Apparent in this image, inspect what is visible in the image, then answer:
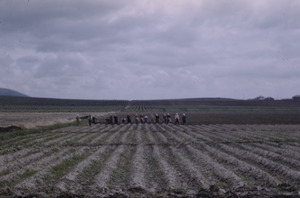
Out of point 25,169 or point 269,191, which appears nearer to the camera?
point 269,191

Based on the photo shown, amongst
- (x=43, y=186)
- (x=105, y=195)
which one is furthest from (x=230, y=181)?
(x=43, y=186)

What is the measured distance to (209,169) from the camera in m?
10.2

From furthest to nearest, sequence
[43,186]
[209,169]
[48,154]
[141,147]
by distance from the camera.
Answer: [141,147] < [48,154] < [209,169] < [43,186]

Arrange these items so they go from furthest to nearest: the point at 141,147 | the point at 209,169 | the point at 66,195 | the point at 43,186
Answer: the point at 141,147, the point at 209,169, the point at 43,186, the point at 66,195

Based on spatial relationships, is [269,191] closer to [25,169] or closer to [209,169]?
Answer: [209,169]

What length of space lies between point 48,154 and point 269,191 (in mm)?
9101

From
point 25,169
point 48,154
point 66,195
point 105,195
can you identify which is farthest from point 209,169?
point 48,154

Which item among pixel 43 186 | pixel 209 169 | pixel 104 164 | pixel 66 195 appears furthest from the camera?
pixel 104 164

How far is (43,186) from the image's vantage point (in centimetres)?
813

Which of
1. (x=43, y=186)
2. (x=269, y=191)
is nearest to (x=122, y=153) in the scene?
(x=43, y=186)

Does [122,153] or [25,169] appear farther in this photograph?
[122,153]

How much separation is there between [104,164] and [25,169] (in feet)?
8.38

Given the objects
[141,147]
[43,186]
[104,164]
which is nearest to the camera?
[43,186]

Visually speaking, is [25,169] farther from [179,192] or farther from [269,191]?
[269,191]
